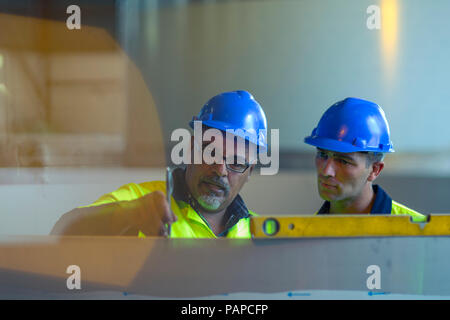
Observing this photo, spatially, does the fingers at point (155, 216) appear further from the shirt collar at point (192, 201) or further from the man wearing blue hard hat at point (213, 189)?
the shirt collar at point (192, 201)

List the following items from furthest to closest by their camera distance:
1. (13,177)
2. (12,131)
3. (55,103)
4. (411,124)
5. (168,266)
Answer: (55,103) → (12,131) → (411,124) → (13,177) → (168,266)

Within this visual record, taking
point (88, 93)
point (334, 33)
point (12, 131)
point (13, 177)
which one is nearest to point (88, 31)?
point (88, 93)

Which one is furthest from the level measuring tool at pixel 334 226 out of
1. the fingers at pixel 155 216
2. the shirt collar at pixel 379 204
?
the shirt collar at pixel 379 204

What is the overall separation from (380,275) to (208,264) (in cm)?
39

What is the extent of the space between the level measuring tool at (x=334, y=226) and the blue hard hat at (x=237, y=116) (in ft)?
1.54

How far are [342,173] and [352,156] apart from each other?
0.06m

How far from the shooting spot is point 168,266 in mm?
972

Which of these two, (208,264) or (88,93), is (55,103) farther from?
(208,264)

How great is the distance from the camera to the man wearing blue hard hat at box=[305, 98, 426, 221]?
1360 millimetres

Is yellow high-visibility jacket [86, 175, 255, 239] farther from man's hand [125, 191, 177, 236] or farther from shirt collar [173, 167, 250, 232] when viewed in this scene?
man's hand [125, 191, 177, 236]

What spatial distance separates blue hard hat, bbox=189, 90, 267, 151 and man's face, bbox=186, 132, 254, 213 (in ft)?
0.20

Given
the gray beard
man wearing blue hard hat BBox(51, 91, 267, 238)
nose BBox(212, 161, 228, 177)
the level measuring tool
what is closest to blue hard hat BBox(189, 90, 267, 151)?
man wearing blue hard hat BBox(51, 91, 267, 238)

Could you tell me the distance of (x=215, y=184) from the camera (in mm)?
1357

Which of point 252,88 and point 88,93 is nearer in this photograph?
point 252,88
